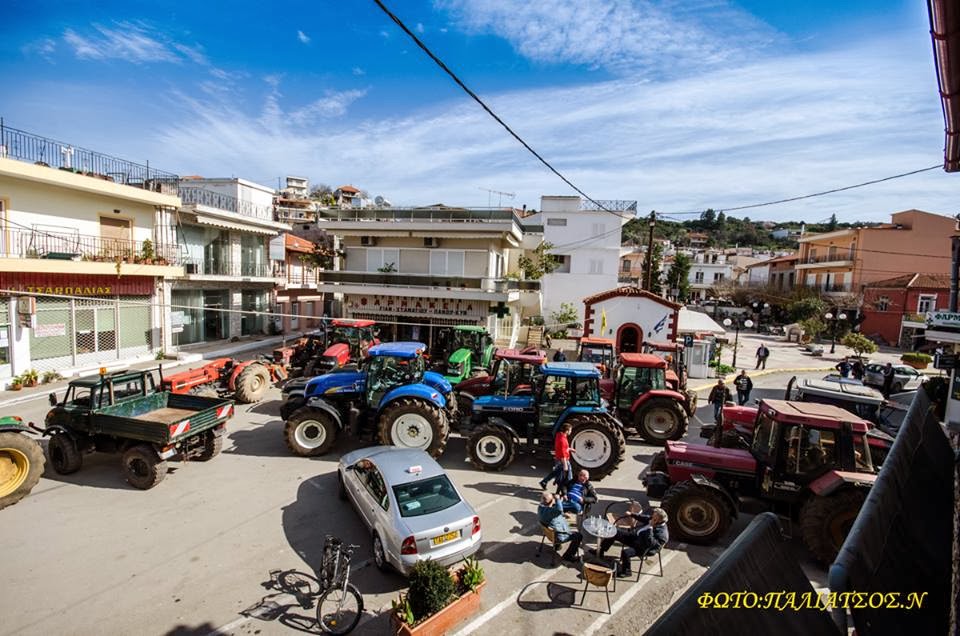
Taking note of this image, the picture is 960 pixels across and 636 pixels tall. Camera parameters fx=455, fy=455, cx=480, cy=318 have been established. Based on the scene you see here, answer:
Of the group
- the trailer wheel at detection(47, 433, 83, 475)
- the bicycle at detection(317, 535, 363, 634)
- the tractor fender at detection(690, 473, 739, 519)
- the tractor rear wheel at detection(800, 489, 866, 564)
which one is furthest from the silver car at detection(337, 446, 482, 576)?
the trailer wheel at detection(47, 433, 83, 475)

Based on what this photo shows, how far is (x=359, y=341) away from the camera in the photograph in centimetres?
1652

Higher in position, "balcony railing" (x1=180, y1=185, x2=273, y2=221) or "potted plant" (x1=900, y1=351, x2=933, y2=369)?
"balcony railing" (x1=180, y1=185, x2=273, y2=221)

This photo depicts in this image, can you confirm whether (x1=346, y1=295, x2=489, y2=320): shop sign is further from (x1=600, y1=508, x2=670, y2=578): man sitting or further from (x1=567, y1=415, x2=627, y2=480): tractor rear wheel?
(x1=600, y1=508, x2=670, y2=578): man sitting

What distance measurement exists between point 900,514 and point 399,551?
4.72 meters

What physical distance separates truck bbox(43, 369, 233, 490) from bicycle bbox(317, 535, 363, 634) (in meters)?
4.46

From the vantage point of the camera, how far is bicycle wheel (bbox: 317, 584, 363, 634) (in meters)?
4.75

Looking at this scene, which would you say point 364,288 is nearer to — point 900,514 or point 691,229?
point 900,514

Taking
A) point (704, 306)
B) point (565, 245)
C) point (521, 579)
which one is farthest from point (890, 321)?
point (521, 579)

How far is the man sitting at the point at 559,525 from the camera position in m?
6.06

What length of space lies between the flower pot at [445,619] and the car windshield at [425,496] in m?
1.08

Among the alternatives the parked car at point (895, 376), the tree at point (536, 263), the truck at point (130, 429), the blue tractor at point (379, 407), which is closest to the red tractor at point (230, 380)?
the truck at point (130, 429)

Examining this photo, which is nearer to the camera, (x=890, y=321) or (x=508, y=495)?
(x=508, y=495)

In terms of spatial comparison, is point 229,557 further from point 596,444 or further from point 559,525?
point 596,444

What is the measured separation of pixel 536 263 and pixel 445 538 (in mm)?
22404
